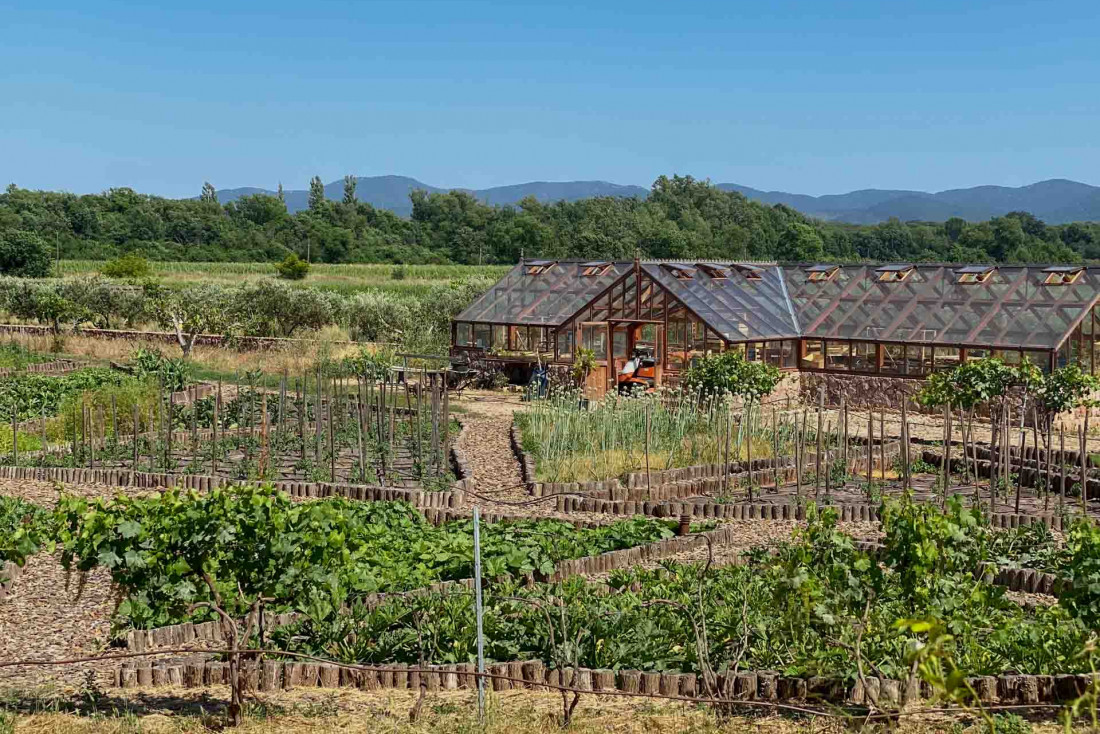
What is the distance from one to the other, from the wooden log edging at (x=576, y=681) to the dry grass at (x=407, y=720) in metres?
0.12

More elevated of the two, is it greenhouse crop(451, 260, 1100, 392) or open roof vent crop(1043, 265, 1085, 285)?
open roof vent crop(1043, 265, 1085, 285)

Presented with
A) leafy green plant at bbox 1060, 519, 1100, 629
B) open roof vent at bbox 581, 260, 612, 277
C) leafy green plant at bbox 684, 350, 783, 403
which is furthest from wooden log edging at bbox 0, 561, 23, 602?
open roof vent at bbox 581, 260, 612, 277

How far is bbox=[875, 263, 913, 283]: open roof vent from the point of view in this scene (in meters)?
23.7

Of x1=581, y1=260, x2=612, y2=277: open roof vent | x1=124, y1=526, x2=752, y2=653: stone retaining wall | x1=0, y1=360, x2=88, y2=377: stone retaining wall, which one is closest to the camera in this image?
x1=124, y1=526, x2=752, y2=653: stone retaining wall

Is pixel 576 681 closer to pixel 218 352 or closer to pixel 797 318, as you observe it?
pixel 797 318

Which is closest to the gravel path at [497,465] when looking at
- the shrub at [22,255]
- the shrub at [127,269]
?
the shrub at [127,269]

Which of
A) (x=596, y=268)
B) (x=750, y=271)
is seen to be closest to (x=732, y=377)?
(x=750, y=271)

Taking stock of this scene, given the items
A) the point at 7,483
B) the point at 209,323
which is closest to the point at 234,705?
the point at 7,483

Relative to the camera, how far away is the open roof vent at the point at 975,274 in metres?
22.6

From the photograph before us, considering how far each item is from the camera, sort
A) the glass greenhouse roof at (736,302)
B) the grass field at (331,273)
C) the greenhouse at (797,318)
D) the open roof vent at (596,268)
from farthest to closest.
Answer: the grass field at (331,273) → the open roof vent at (596,268) → the glass greenhouse roof at (736,302) → the greenhouse at (797,318)

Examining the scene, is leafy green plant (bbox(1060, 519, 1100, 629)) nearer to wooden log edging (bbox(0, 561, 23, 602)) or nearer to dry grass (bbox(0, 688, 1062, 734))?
dry grass (bbox(0, 688, 1062, 734))

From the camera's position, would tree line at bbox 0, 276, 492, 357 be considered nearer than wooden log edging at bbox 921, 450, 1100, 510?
No

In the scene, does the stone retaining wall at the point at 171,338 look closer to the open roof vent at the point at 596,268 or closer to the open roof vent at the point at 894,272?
the open roof vent at the point at 596,268

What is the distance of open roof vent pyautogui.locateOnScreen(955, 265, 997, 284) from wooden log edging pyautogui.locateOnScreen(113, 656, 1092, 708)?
17.3 m
